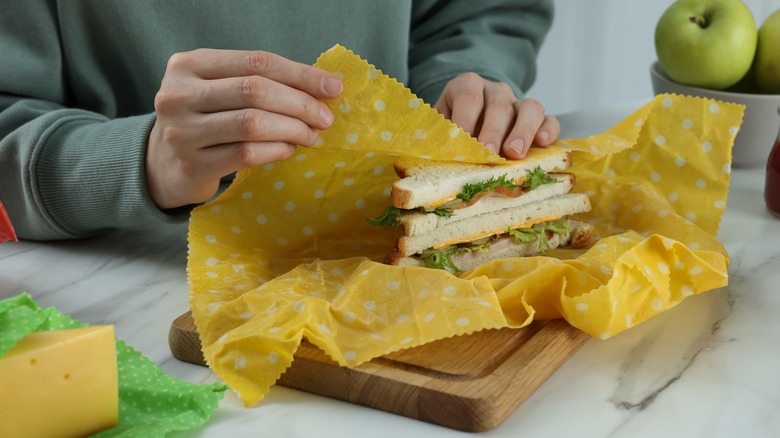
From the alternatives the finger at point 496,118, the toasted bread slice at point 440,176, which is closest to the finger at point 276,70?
the toasted bread slice at point 440,176

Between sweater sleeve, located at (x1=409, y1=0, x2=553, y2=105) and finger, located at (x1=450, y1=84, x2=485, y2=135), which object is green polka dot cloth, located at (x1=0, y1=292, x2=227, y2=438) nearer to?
finger, located at (x1=450, y1=84, x2=485, y2=135)

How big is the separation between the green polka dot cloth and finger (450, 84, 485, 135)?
2.43 ft

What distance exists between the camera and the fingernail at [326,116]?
4.57 feet

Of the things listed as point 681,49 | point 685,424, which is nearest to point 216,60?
point 685,424

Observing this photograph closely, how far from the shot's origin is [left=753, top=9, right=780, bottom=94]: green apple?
1.98m

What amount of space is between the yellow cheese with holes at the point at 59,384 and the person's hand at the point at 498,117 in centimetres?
79

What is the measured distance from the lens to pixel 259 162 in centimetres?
141

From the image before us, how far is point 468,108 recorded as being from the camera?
Result: 1.70m

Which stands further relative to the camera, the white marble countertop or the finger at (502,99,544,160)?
the finger at (502,99,544,160)

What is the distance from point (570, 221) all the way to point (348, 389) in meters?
0.64

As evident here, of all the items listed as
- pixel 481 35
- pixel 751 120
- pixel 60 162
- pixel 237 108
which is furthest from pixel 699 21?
pixel 60 162

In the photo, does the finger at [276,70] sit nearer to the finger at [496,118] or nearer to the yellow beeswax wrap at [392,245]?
the yellow beeswax wrap at [392,245]


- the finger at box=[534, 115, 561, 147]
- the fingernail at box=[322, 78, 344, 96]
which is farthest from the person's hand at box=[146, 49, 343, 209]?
the finger at box=[534, 115, 561, 147]

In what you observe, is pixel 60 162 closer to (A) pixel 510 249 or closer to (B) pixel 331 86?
(B) pixel 331 86
